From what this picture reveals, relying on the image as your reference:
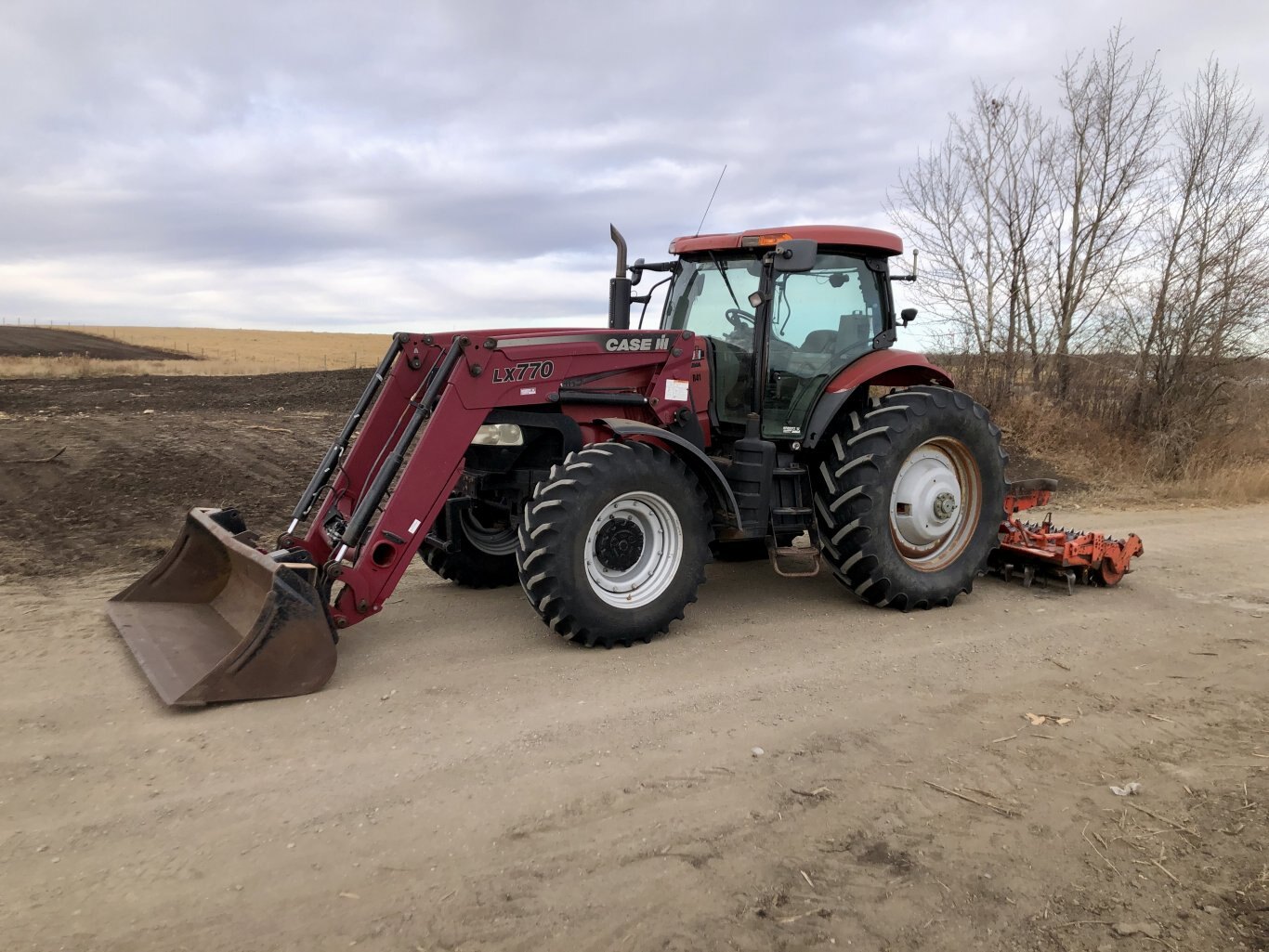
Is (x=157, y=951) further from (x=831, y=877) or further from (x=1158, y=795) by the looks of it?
(x=1158, y=795)

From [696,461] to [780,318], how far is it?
1.21 metres

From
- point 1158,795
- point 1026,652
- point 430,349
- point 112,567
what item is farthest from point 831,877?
point 112,567

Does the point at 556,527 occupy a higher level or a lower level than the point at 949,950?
higher

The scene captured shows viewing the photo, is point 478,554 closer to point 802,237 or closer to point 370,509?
point 370,509

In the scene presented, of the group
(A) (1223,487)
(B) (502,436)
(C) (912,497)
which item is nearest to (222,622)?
(B) (502,436)

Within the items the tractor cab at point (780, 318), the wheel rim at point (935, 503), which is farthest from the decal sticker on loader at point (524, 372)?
the wheel rim at point (935, 503)

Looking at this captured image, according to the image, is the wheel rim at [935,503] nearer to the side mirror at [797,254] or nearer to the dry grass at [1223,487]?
the side mirror at [797,254]

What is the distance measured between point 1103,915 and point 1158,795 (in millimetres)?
960

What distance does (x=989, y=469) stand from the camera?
20.2ft

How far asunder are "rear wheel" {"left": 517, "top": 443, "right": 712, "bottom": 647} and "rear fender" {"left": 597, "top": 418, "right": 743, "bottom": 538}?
0.09 m

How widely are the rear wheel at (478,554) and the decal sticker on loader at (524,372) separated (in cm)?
143

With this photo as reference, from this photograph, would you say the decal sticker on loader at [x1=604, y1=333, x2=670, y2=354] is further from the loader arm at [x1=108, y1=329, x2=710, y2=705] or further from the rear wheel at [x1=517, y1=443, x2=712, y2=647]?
the rear wheel at [x1=517, y1=443, x2=712, y2=647]

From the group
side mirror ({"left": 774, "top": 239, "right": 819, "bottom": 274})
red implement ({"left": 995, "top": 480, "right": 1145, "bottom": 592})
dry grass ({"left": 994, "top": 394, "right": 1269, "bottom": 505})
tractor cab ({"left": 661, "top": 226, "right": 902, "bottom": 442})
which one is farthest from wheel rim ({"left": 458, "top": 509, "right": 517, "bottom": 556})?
dry grass ({"left": 994, "top": 394, "right": 1269, "bottom": 505})

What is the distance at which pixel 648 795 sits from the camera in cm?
332
